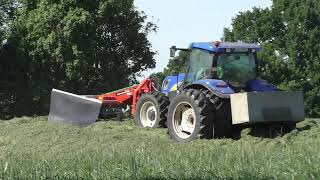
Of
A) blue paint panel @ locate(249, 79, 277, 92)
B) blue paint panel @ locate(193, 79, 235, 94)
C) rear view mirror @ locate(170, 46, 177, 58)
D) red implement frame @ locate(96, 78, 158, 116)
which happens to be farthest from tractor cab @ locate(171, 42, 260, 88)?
red implement frame @ locate(96, 78, 158, 116)

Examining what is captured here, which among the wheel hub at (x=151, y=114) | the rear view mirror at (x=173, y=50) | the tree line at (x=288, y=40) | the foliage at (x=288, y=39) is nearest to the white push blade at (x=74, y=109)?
the wheel hub at (x=151, y=114)

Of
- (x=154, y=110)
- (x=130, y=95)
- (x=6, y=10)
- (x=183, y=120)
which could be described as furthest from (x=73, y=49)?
(x=183, y=120)

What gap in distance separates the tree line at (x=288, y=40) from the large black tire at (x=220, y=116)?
95.1 ft

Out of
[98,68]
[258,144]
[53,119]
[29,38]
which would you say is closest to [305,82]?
[98,68]

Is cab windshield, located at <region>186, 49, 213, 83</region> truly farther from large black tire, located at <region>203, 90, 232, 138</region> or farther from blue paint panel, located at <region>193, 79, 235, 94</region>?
large black tire, located at <region>203, 90, 232, 138</region>

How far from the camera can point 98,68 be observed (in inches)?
1257

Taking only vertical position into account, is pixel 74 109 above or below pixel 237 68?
below

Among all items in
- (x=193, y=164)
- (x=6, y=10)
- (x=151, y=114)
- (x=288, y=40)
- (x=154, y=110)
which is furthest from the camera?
(x=288, y=40)

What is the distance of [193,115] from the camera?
1201 cm

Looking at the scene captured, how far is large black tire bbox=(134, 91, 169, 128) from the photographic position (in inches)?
523

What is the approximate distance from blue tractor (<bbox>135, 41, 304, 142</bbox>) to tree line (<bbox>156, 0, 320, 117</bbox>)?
27.2 m

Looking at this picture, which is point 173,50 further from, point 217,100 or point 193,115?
point 217,100

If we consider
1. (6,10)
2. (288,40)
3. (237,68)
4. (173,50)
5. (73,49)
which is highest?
(6,10)

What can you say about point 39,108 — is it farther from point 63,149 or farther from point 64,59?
point 63,149
